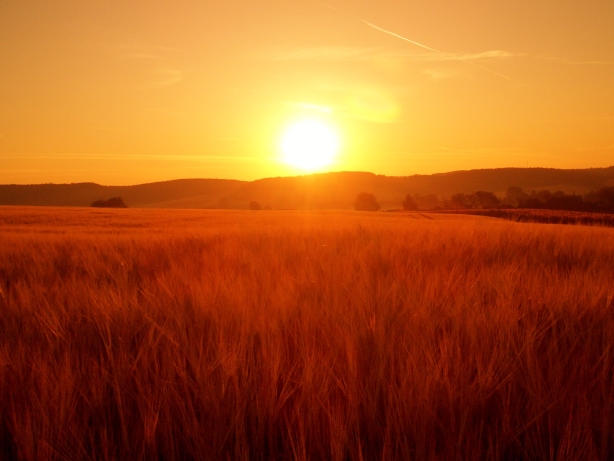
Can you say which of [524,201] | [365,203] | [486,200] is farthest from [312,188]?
[524,201]

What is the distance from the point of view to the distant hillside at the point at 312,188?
73375 millimetres

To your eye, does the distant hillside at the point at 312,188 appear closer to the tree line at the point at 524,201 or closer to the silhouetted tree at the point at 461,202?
the tree line at the point at 524,201

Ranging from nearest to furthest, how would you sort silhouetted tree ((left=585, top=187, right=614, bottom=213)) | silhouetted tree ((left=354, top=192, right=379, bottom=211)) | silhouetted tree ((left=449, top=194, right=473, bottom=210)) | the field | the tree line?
the field, silhouetted tree ((left=585, top=187, right=614, bottom=213)), the tree line, silhouetted tree ((left=449, top=194, right=473, bottom=210)), silhouetted tree ((left=354, top=192, right=379, bottom=211))

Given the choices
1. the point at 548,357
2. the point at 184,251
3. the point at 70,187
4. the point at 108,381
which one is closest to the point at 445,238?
the point at 184,251

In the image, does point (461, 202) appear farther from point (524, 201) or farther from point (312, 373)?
point (312, 373)

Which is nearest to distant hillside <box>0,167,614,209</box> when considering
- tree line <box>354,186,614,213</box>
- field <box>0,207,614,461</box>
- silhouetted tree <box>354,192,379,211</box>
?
silhouetted tree <box>354,192,379,211</box>

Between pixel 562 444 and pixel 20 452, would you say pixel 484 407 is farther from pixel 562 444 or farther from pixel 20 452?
pixel 20 452

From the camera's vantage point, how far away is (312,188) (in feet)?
262

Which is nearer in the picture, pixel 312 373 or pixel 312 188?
pixel 312 373

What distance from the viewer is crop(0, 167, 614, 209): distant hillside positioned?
73.4 meters

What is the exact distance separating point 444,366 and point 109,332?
3.66ft

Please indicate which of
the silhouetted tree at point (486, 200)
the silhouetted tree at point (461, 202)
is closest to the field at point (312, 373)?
the silhouetted tree at point (486, 200)

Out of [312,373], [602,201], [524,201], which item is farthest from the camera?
[524,201]

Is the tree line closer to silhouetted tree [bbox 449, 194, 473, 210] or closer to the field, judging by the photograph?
silhouetted tree [bbox 449, 194, 473, 210]
